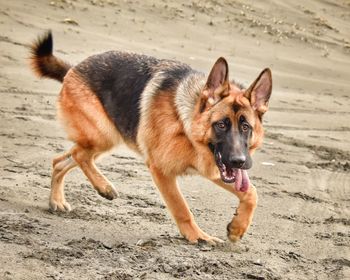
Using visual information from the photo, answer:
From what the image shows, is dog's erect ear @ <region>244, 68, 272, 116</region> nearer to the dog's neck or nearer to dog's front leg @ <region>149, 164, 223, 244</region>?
the dog's neck

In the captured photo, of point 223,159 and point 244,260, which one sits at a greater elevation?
point 223,159

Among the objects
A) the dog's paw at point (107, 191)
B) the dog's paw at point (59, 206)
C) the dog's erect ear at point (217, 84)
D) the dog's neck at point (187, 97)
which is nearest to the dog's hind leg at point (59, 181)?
the dog's paw at point (59, 206)

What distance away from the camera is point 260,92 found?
516cm

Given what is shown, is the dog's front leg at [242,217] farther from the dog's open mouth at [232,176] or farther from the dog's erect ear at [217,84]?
the dog's erect ear at [217,84]

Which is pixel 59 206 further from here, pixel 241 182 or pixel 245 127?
pixel 245 127

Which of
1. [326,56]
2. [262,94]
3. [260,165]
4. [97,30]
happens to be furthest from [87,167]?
[326,56]

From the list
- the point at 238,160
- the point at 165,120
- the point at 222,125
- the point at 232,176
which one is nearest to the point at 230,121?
the point at 222,125

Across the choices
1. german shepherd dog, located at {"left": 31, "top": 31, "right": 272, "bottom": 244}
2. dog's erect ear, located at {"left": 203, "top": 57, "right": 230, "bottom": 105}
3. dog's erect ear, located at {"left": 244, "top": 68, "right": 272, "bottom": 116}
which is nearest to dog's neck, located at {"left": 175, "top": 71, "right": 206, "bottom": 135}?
german shepherd dog, located at {"left": 31, "top": 31, "right": 272, "bottom": 244}

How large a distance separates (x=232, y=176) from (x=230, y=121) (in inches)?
17.3

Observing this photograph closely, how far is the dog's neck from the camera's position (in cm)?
514

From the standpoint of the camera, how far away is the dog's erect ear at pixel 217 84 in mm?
5070

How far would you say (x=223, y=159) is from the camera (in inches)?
191

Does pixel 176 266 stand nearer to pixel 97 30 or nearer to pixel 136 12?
pixel 97 30

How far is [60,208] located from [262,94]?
184 cm
